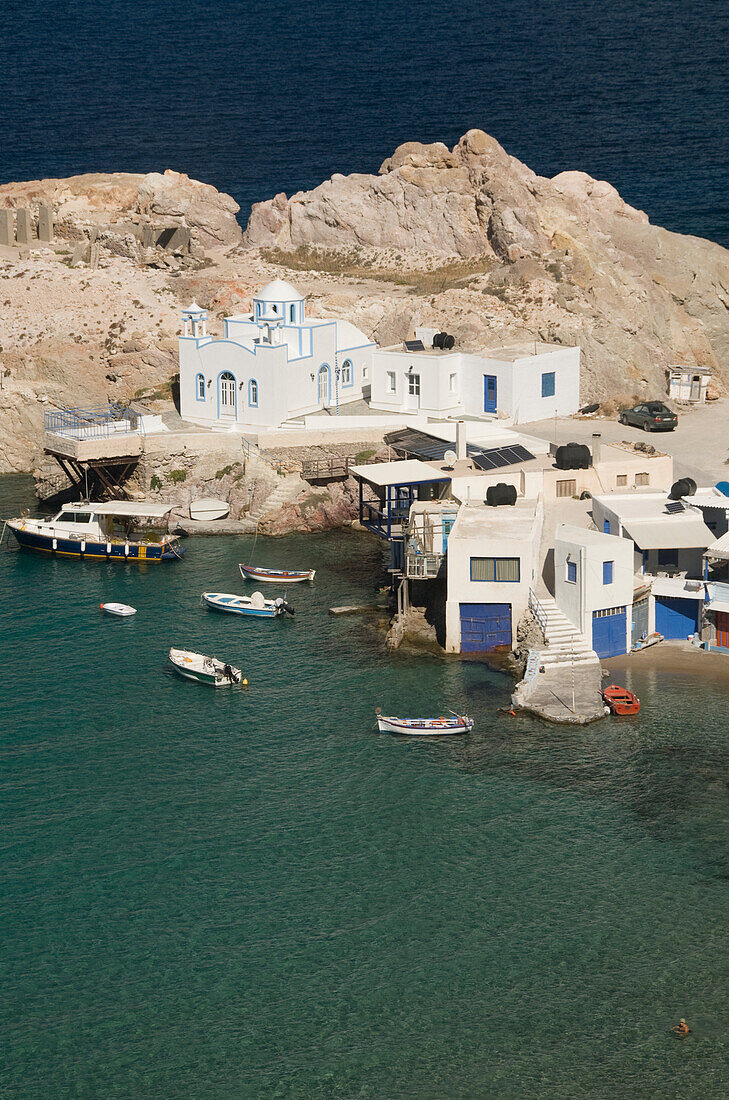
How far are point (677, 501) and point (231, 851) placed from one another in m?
34.3

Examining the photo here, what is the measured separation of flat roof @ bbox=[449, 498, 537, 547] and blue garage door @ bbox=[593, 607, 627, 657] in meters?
5.11

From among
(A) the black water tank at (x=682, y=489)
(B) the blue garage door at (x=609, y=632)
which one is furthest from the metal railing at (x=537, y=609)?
(A) the black water tank at (x=682, y=489)

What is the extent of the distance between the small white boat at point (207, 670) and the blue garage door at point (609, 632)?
16.9 metres

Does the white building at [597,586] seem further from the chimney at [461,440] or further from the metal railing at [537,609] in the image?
the chimney at [461,440]

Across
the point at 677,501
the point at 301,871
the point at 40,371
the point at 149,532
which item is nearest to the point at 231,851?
the point at 301,871

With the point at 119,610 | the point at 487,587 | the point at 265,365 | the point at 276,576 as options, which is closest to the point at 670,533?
the point at 487,587

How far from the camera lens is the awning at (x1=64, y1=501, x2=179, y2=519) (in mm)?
94688

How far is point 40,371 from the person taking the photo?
4414 inches

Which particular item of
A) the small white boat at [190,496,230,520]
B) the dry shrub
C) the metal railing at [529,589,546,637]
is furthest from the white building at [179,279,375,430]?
the metal railing at [529,589,546,637]

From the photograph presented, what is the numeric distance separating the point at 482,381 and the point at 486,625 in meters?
29.0

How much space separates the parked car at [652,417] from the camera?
98.6m

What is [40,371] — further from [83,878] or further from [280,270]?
[83,878]

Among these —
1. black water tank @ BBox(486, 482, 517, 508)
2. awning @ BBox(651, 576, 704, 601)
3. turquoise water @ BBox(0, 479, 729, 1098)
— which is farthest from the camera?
black water tank @ BBox(486, 482, 517, 508)

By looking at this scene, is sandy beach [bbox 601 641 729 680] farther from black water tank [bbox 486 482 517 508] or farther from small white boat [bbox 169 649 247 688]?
small white boat [bbox 169 649 247 688]
